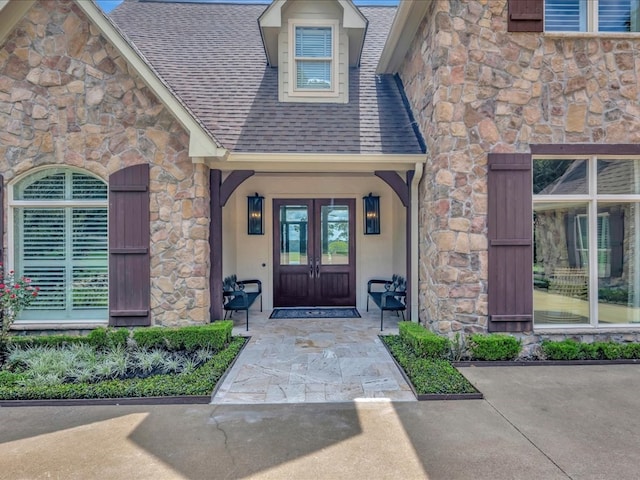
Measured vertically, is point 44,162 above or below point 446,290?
above

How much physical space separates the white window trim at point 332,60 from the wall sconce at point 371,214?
2.37 metres

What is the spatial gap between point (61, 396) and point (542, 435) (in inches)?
181

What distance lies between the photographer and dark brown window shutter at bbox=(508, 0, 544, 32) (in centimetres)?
510

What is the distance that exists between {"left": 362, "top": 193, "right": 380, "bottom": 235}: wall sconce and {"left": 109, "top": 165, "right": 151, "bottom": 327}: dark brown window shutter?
14.6ft

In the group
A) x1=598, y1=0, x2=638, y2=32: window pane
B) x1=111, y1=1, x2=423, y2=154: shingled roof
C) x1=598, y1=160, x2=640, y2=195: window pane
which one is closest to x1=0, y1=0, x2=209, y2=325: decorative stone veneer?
x1=111, y1=1, x2=423, y2=154: shingled roof

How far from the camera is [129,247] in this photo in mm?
5484

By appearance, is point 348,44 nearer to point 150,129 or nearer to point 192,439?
point 150,129

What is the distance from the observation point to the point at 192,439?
319 cm

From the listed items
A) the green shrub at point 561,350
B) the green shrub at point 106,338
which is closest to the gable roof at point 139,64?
the green shrub at point 106,338

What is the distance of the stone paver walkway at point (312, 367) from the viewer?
3.99 meters

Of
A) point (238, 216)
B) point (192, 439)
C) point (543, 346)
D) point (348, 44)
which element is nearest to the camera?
point (192, 439)

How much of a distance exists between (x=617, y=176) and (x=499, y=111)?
6.28 feet

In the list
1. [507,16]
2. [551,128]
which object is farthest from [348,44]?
[551,128]

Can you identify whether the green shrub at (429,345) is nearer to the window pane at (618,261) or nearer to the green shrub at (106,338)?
the window pane at (618,261)
